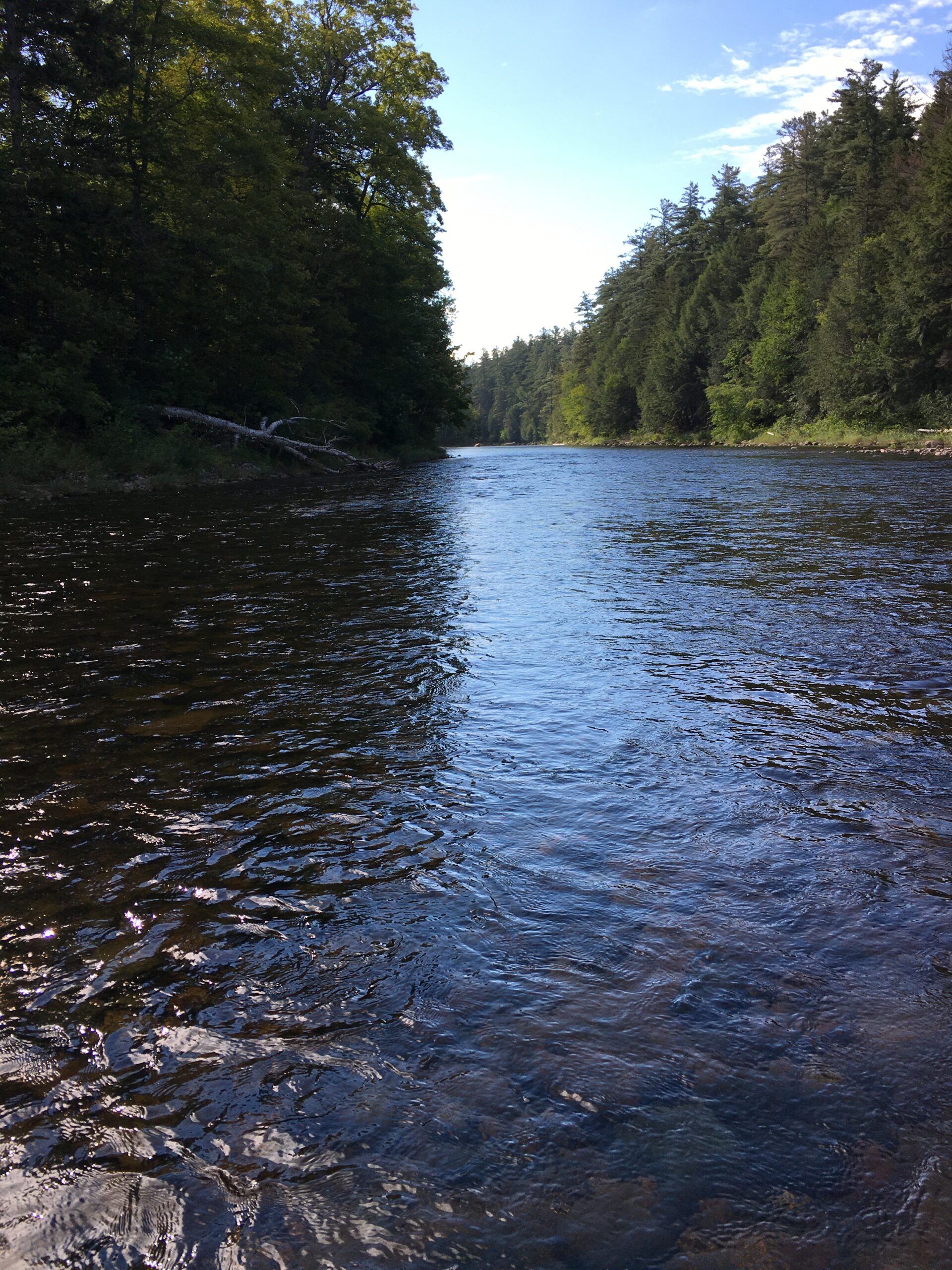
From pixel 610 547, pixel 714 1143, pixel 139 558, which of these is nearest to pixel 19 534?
pixel 139 558

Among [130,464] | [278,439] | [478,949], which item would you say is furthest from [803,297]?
[478,949]

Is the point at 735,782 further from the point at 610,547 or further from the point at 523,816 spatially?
the point at 610,547

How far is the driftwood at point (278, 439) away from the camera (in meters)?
27.2

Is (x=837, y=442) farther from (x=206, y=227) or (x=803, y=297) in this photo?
(x=206, y=227)

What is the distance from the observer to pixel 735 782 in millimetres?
4945

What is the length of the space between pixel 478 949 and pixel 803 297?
6994cm

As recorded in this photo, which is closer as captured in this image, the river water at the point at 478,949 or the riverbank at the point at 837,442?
the river water at the point at 478,949

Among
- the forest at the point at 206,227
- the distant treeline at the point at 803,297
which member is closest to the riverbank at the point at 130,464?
the forest at the point at 206,227

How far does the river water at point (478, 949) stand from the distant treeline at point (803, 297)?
44700mm

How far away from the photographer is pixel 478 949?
3381 mm

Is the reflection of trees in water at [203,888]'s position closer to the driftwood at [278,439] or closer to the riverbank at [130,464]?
the riverbank at [130,464]

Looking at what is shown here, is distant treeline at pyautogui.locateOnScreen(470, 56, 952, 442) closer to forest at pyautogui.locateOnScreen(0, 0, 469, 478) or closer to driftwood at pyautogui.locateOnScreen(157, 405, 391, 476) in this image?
forest at pyautogui.locateOnScreen(0, 0, 469, 478)

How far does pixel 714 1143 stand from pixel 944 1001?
1167mm

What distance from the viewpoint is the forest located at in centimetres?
2212
